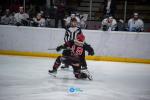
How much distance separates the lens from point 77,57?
34.1ft

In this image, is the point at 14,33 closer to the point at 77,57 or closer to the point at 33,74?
the point at 33,74

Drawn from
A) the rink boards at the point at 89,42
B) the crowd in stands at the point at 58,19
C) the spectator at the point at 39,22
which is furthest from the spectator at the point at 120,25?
the spectator at the point at 39,22

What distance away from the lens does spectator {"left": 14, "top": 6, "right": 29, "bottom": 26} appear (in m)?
14.7

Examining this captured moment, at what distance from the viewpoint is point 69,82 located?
398 inches

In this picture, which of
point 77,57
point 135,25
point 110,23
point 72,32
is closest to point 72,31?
point 72,32

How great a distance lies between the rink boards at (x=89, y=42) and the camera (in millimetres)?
13852

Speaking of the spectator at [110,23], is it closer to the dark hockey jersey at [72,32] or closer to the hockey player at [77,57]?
the dark hockey jersey at [72,32]

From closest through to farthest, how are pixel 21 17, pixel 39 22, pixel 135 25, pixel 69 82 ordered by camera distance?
pixel 69 82, pixel 135 25, pixel 39 22, pixel 21 17

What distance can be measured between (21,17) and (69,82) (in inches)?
216

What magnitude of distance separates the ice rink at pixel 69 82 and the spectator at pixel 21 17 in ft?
5.19

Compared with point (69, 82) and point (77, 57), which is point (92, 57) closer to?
point (77, 57)

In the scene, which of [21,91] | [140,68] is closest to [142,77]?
[140,68]

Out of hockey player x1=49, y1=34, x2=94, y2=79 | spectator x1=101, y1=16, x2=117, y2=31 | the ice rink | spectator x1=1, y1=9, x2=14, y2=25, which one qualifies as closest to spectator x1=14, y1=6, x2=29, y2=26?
spectator x1=1, y1=9, x2=14, y2=25

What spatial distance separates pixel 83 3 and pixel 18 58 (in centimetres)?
399
